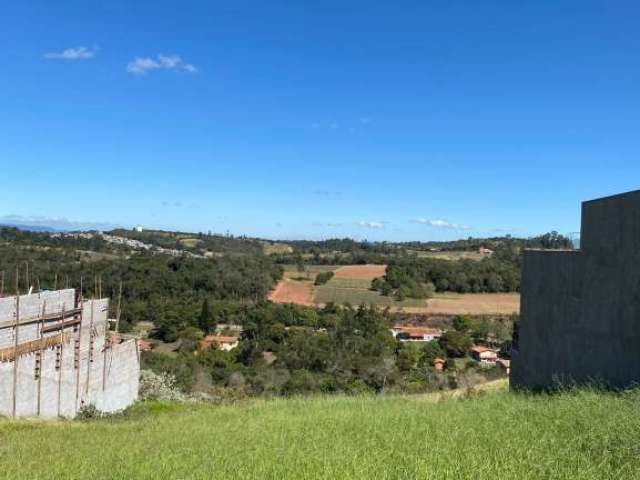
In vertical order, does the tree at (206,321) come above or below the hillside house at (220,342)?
above

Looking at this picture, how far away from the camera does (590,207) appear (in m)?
8.90

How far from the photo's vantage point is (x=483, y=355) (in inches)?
1578

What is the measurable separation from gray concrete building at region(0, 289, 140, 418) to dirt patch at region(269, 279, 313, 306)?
39.2 m

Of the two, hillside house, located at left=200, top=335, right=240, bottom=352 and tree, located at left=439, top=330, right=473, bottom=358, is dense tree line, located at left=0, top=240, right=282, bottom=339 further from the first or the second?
tree, located at left=439, top=330, right=473, bottom=358

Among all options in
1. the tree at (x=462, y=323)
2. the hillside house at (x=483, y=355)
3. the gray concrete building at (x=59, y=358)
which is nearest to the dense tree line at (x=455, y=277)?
the tree at (x=462, y=323)

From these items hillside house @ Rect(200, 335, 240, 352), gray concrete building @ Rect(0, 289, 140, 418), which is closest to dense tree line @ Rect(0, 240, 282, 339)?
hillside house @ Rect(200, 335, 240, 352)

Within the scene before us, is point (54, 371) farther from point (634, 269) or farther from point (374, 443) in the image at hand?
point (634, 269)

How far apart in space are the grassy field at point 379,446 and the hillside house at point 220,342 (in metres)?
33.6

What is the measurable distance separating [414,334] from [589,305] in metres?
39.0

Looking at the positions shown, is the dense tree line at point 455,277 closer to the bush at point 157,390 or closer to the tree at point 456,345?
the tree at point 456,345

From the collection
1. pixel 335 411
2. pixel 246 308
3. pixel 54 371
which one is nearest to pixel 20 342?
pixel 54 371

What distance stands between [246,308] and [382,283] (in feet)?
58.3

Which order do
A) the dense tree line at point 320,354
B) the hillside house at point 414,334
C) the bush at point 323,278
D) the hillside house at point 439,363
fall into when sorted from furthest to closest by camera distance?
the bush at point 323,278 → the hillside house at point 414,334 → the hillside house at point 439,363 → the dense tree line at point 320,354

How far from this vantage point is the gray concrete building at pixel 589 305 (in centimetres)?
796
